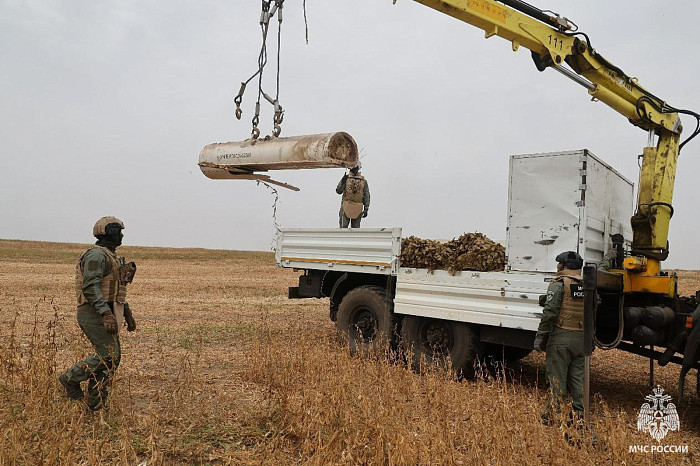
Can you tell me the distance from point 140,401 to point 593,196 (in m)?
4.87

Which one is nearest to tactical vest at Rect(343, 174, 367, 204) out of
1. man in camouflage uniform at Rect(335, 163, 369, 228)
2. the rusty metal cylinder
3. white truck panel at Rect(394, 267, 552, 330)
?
man in camouflage uniform at Rect(335, 163, 369, 228)

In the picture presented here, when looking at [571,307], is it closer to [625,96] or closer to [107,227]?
[625,96]

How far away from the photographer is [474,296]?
6094mm

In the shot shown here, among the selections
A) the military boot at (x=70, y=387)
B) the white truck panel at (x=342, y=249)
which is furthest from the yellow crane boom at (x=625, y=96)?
the military boot at (x=70, y=387)

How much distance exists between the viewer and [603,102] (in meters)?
6.86

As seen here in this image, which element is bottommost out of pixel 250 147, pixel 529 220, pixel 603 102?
pixel 529 220

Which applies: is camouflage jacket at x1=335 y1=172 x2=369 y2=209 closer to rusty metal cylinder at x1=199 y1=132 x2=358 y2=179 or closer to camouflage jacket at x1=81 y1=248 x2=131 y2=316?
rusty metal cylinder at x1=199 y1=132 x2=358 y2=179

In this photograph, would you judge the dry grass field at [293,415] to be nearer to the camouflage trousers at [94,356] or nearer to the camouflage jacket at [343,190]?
the camouflage trousers at [94,356]

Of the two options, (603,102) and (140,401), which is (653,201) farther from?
(140,401)

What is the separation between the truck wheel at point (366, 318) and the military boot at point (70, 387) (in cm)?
345

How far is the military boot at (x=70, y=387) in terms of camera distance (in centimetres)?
435

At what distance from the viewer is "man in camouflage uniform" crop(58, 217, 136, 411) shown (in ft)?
14.2

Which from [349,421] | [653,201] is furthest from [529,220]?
[349,421]

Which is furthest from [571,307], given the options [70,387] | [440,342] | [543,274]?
[70,387]
